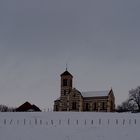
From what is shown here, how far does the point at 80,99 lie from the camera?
119 metres

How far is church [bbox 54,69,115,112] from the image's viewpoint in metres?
117

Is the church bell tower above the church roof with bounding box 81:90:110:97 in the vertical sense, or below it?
above

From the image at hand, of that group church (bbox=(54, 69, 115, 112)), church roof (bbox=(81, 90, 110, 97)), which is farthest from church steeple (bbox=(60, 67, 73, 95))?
church roof (bbox=(81, 90, 110, 97))

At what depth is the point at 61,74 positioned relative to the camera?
12250cm


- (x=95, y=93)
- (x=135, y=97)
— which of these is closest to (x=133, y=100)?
(x=135, y=97)

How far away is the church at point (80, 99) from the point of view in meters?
117

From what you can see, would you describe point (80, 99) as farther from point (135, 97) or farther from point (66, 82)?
point (135, 97)

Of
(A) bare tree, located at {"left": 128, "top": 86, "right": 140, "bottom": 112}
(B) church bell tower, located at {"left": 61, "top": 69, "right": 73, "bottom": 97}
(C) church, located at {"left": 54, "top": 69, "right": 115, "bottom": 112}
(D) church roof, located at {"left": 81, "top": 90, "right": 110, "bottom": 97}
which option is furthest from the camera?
(A) bare tree, located at {"left": 128, "top": 86, "right": 140, "bottom": 112}

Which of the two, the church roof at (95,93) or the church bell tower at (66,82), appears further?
the church bell tower at (66,82)

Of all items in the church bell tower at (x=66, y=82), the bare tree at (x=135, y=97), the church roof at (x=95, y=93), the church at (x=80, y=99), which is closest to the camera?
the church at (x=80, y=99)

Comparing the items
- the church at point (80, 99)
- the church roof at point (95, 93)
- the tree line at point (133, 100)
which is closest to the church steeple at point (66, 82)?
the church at point (80, 99)

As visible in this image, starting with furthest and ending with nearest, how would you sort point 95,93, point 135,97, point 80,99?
point 135,97, point 95,93, point 80,99

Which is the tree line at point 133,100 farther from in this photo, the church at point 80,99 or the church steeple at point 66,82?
the church steeple at point 66,82

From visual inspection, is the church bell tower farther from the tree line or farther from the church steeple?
the tree line
